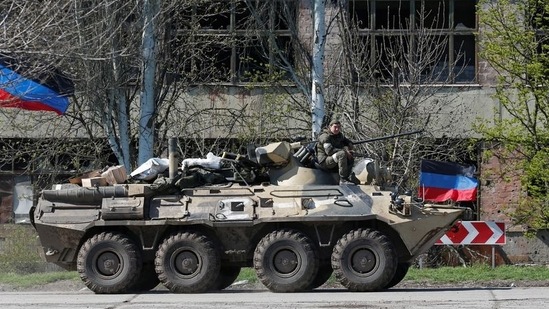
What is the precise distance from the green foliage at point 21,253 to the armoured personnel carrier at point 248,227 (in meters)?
6.74

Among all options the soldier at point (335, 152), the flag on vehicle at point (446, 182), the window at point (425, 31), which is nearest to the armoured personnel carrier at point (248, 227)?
the soldier at point (335, 152)

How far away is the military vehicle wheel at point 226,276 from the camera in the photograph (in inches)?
814

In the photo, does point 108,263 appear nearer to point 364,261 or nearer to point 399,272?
point 364,261

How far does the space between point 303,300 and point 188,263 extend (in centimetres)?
304

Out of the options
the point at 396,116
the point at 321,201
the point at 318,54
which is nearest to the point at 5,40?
the point at 321,201

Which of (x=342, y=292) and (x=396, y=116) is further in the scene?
(x=396, y=116)

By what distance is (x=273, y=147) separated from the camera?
19.9 metres

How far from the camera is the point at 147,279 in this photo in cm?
2058

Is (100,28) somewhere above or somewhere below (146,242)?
above

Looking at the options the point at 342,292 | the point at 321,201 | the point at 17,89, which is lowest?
the point at 342,292

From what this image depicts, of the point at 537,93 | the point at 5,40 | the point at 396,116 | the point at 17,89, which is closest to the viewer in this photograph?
the point at 5,40

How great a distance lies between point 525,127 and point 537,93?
2.71 ft

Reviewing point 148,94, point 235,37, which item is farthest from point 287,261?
point 235,37

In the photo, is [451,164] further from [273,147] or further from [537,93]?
[273,147]
